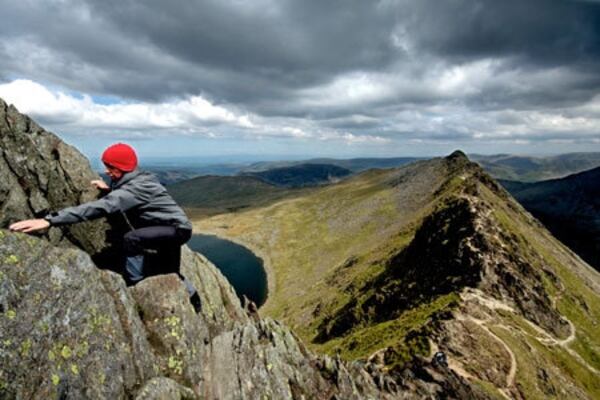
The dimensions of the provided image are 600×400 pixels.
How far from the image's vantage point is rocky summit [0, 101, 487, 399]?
37.8ft

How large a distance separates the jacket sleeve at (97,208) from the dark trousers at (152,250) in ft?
5.49

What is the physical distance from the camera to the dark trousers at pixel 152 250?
597 inches

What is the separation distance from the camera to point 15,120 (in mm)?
19203

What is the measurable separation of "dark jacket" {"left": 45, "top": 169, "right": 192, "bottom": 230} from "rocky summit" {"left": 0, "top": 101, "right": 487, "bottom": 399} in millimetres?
2526

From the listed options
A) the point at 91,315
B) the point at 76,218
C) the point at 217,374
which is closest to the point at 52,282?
the point at 91,315

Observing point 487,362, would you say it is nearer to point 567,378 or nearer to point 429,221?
point 567,378

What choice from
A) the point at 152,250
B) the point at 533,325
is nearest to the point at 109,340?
the point at 152,250

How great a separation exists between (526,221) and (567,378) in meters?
99.8

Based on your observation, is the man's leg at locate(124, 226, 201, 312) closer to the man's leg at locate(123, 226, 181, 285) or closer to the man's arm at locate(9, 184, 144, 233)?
the man's leg at locate(123, 226, 181, 285)

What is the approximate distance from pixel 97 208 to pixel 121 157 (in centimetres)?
298

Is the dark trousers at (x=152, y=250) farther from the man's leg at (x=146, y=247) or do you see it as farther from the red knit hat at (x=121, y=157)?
the red knit hat at (x=121, y=157)

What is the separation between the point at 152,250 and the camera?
52.7ft

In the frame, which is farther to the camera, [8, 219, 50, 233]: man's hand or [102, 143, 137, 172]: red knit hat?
[102, 143, 137, 172]: red knit hat

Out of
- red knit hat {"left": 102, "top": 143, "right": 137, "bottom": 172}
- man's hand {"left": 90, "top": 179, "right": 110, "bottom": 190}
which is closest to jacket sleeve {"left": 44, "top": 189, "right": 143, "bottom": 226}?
red knit hat {"left": 102, "top": 143, "right": 137, "bottom": 172}
